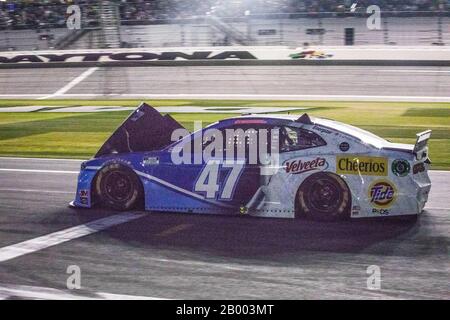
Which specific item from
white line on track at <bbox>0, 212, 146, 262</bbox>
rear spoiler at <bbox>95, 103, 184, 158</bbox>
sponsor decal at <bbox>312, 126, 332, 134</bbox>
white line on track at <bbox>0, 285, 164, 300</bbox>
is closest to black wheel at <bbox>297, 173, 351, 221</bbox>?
sponsor decal at <bbox>312, 126, 332, 134</bbox>

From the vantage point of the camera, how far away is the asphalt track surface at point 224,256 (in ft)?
21.9

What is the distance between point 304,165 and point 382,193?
0.97 meters

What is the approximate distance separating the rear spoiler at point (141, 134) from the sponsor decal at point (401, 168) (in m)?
3.17

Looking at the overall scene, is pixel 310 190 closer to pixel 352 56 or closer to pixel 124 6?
pixel 352 56

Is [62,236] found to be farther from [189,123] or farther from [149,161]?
[189,123]

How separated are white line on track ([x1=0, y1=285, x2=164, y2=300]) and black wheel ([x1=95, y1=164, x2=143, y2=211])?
10.1 ft

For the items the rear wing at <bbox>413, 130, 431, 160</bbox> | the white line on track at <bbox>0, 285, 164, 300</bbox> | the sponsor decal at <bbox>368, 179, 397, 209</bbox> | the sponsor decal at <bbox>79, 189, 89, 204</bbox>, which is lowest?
the white line on track at <bbox>0, 285, 164, 300</bbox>

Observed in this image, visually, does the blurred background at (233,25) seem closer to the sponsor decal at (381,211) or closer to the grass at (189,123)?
the grass at (189,123)

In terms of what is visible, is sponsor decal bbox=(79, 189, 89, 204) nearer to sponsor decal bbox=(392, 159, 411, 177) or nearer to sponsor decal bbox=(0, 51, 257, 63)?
sponsor decal bbox=(392, 159, 411, 177)

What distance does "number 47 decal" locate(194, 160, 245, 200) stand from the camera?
9.23m

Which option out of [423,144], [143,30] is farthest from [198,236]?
[143,30]

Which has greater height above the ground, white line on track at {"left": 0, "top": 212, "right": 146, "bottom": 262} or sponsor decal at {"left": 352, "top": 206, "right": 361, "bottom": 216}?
sponsor decal at {"left": 352, "top": 206, "right": 361, "bottom": 216}

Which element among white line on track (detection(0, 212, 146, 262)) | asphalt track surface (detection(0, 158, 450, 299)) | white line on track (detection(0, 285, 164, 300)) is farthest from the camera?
white line on track (detection(0, 212, 146, 262))

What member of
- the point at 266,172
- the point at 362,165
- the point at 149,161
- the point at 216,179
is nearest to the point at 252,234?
the point at 266,172
